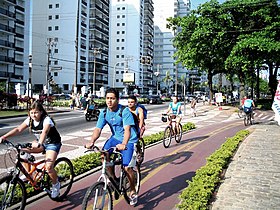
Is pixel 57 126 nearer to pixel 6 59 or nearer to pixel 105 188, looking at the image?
pixel 105 188

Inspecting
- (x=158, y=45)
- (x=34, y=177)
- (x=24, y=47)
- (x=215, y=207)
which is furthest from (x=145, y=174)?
(x=158, y=45)

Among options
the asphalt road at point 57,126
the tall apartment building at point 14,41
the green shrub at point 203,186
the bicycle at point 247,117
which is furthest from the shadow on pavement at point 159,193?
the tall apartment building at point 14,41

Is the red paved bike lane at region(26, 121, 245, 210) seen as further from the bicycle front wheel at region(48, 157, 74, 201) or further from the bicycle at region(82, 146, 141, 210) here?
the bicycle at region(82, 146, 141, 210)

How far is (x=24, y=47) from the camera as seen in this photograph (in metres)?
53.3

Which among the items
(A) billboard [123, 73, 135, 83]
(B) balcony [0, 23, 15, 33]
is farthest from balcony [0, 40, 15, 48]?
(A) billboard [123, 73, 135, 83]

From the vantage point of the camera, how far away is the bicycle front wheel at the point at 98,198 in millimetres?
3436

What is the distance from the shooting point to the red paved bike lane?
15.2 feet

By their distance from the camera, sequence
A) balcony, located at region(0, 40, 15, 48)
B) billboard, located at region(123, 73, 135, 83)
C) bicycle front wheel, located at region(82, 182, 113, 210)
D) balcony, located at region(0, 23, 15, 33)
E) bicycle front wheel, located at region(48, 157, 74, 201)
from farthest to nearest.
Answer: billboard, located at region(123, 73, 135, 83) < balcony, located at region(0, 23, 15, 33) < balcony, located at region(0, 40, 15, 48) < bicycle front wheel, located at region(48, 157, 74, 201) < bicycle front wheel, located at region(82, 182, 113, 210)

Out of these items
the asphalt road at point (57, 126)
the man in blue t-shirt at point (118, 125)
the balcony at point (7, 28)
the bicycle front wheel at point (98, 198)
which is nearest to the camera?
the bicycle front wheel at point (98, 198)

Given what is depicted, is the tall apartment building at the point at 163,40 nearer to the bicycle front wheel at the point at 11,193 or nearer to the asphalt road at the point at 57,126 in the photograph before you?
the asphalt road at the point at 57,126

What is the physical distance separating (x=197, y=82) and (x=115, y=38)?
66.2m

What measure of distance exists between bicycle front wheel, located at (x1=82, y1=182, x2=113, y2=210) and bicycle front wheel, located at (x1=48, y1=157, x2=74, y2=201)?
Result: 139cm

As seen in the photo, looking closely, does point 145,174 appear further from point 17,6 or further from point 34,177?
point 17,6

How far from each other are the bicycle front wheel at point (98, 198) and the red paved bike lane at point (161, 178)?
81cm
